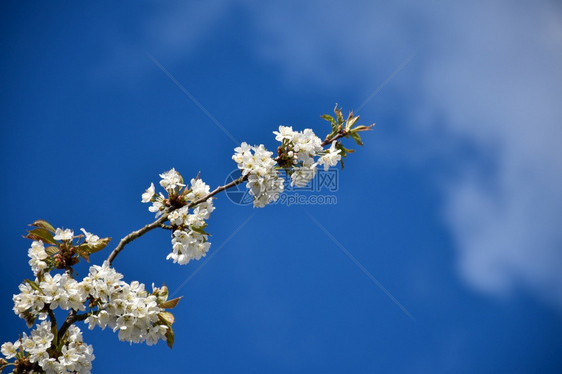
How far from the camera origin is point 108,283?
2.56 meters

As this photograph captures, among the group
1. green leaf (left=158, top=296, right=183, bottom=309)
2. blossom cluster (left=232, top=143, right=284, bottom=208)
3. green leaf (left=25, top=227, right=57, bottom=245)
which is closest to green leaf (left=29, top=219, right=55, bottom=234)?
green leaf (left=25, top=227, right=57, bottom=245)

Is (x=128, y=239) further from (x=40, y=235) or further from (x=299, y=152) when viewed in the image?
(x=299, y=152)

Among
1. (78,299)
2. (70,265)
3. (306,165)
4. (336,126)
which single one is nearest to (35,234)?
(70,265)

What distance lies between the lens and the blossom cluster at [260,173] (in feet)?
9.34

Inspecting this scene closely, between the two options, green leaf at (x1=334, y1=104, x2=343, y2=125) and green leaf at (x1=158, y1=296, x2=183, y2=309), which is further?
green leaf at (x1=334, y1=104, x2=343, y2=125)

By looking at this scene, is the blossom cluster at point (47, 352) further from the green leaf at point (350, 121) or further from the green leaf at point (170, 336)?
the green leaf at point (350, 121)

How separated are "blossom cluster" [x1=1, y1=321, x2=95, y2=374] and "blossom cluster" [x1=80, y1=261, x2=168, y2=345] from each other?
180mm

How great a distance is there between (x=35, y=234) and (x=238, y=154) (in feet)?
4.33

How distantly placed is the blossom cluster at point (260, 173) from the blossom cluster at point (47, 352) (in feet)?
4.44

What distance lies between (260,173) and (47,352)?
159 centimetres

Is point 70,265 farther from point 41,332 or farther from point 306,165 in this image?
point 306,165

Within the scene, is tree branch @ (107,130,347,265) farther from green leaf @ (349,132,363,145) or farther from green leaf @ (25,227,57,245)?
green leaf @ (349,132,363,145)

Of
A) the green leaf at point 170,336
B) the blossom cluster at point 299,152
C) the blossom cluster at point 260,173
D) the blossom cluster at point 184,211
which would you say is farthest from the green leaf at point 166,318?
the blossom cluster at point 299,152

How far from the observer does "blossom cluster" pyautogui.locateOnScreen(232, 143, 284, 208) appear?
2846mm
